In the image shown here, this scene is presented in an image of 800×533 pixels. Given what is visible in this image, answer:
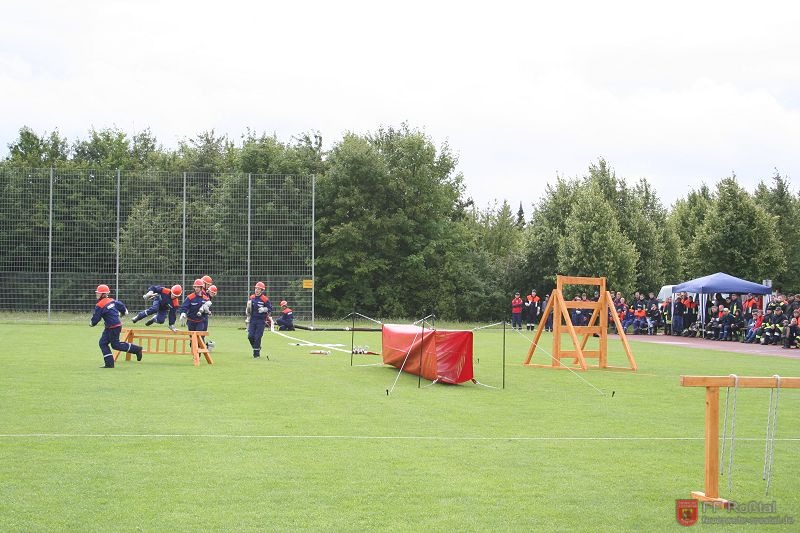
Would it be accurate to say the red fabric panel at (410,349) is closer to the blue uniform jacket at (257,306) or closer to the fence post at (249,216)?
the blue uniform jacket at (257,306)

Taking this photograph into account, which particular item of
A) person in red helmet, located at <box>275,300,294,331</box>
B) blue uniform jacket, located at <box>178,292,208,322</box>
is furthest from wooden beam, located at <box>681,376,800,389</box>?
person in red helmet, located at <box>275,300,294,331</box>

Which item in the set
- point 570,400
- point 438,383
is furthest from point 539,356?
point 570,400

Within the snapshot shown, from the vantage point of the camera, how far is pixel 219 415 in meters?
12.9

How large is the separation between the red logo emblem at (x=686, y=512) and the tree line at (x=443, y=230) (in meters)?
41.8

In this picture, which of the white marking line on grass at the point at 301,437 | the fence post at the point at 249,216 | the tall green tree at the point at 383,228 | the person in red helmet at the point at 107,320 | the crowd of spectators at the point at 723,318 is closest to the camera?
the white marking line on grass at the point at 301,437

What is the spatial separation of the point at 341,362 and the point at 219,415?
9.72 metres

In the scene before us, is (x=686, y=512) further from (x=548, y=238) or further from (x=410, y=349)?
(x=548, y=238)

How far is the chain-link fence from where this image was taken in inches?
1609

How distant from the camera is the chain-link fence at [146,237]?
134ft

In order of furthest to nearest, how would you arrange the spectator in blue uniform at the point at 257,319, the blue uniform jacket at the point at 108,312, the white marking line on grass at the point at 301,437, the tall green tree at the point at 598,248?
the tall green tree at the point at 598,248 → the spectator in blue uniform at the point at 257,319 → the blue uniform jacket at the point at 108,312 → the white marking line on grass at the point at 301,437

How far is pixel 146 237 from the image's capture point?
136 ft

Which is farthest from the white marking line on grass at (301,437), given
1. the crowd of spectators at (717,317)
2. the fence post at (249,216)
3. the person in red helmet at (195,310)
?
the fence post at (249,216)

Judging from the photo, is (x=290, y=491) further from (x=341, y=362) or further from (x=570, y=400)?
(x=341, y=362)

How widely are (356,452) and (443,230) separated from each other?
46.3 m
